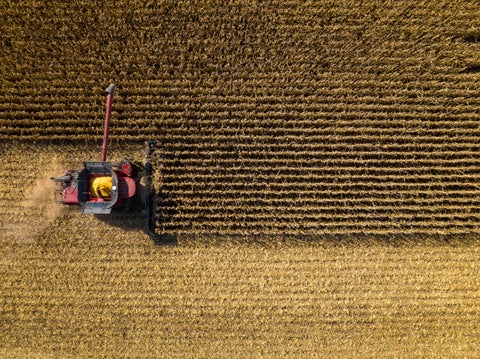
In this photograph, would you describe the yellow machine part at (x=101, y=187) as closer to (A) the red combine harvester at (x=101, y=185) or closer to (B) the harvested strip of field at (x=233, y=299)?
(A) the red combine harvester at (x=101, y=185)

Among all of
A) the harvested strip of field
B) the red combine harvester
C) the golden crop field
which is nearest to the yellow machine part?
the red combine harvester

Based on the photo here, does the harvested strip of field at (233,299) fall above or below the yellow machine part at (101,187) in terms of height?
below

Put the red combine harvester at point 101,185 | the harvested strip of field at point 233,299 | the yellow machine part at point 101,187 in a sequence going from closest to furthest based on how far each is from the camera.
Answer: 1. the red combine harvester at point 101,185
2. the yellow machine part at point 101,187
3. the harvested strip of field at point 233,299

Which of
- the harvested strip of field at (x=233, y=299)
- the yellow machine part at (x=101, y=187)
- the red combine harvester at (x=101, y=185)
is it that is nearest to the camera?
the red combine harvester at (x=101, y=185)

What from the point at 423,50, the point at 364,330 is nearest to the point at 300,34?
the point at 423,50

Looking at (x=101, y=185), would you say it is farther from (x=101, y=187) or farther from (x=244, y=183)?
(x=244, y=183)

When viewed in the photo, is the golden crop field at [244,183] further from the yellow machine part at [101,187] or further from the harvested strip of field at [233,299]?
the yellow machine part at [101,187]

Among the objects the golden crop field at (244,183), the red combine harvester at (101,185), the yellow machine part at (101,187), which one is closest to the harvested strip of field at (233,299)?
the golden crop field at (244,183)

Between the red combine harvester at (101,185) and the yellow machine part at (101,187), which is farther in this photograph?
the yellow machine part at (101,187)
